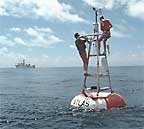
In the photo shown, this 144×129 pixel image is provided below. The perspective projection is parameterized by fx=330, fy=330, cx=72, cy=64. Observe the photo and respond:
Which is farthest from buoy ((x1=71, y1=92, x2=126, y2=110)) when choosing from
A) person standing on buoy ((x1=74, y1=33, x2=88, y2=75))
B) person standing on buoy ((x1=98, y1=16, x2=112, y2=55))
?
person standing on buoy ((x1=98, y1=16, x2=112, y2=55))

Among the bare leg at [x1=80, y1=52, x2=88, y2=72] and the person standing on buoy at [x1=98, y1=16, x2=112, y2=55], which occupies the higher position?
the person standing on buoy at [x1=98, y1=16, x2=112, y2=55]

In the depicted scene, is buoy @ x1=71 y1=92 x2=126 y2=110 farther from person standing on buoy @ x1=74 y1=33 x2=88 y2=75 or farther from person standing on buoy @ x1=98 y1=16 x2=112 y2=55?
person standing on buoy @ x1=98 y1=16 x2=112 y2=55

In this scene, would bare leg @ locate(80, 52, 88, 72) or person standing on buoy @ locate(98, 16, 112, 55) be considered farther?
bare leg @ locate(80, 52, 88, 72)


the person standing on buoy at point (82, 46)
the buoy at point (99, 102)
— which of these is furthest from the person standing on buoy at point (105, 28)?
the buoy at point (99, 102)

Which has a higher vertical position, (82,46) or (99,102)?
(82,46)

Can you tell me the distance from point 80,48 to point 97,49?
1.53 m

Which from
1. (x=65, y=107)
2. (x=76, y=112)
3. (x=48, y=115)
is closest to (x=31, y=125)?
(x=48, y=115)

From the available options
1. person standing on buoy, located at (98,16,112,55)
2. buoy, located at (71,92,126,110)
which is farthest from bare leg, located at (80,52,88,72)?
buoy, located at (71,92,126,110)

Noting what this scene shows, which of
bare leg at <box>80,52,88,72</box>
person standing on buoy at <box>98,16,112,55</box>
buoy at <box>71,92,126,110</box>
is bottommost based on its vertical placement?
buoy at <box>71,92,126,110</box>

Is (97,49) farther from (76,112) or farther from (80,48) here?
(76,112)

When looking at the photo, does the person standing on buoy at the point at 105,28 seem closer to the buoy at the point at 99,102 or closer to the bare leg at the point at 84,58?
the bare leg at the point at 84,58

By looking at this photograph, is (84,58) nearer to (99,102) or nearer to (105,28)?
(105,28)

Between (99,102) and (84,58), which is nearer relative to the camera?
(99,102)

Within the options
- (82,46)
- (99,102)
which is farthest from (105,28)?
(99,102)
